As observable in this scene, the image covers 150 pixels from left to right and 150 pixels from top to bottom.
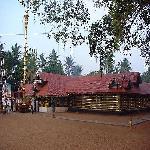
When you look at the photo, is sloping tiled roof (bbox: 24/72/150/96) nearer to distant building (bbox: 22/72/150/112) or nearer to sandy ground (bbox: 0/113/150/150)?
distant building (bbox: 22/72/150/112)

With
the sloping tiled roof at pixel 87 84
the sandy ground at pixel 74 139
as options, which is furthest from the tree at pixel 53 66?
the sandy ground at pixel 74 139

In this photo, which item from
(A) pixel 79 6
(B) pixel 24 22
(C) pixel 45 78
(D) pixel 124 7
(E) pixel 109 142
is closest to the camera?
(D) pixel 124 7

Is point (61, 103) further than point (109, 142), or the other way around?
point (61, 103)

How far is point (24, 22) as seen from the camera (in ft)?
129

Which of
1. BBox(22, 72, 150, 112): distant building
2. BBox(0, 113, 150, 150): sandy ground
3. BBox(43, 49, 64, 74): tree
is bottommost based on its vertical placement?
BBox(0, 113, 150, 150): sandy ground

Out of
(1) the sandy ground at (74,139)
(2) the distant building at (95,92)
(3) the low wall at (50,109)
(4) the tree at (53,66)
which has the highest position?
(4) the tree at (53,66)

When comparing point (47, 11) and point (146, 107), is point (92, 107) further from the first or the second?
point (47, 11)

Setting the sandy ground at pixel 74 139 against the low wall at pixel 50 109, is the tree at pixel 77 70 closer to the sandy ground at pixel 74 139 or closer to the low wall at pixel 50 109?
the low wall at pixel 50 109

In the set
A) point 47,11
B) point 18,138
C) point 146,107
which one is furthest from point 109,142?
point 146,107

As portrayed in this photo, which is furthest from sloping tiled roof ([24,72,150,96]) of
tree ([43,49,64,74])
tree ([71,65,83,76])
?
tree ([71,65,83,76])

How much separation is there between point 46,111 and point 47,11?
2496 cm

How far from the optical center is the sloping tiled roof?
34.6 m

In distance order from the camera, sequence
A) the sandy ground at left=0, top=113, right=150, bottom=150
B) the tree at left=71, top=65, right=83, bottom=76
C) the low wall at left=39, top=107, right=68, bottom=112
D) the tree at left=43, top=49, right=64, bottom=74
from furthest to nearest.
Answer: the tree at left=71, top=65, right=83, bottom=76
the tree at left=43, top=49, right=64, bottom=74
the low wall at left=39, top=107, right=68, bottom=112
the sandy ground at left=0, top=113, right=150, bottom=150

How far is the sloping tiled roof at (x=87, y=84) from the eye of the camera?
3464 cm
